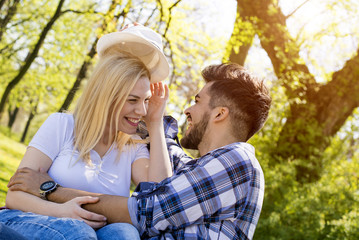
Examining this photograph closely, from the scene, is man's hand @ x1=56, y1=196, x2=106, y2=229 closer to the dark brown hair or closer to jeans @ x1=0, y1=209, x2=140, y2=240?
jeans @ x1=0, y1=209, x2=140, y2=240

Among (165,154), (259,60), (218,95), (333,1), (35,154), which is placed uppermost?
(333,1)

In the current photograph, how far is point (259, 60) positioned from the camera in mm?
14672

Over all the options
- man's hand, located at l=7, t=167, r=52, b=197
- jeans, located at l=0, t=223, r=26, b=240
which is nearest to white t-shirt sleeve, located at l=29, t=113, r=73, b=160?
man's hand, located at l=7, t=167, r=52, b=197

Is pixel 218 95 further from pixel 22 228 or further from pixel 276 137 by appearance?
pixel 276 137

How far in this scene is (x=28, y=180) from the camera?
2.70m

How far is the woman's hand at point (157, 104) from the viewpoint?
11.1 feet

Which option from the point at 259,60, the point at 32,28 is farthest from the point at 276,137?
the point at 32,28

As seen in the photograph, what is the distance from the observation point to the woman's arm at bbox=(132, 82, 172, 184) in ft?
10.5

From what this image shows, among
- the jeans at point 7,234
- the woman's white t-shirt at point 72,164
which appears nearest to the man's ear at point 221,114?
the woman's white t-shirt at point 72,164

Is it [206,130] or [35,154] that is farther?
[206,130]

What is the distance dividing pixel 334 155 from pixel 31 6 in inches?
706

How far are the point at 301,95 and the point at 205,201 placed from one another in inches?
332

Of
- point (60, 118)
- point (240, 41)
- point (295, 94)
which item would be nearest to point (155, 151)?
point (60, 118)

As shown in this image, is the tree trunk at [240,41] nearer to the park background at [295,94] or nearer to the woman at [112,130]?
the park background at [295,94]
